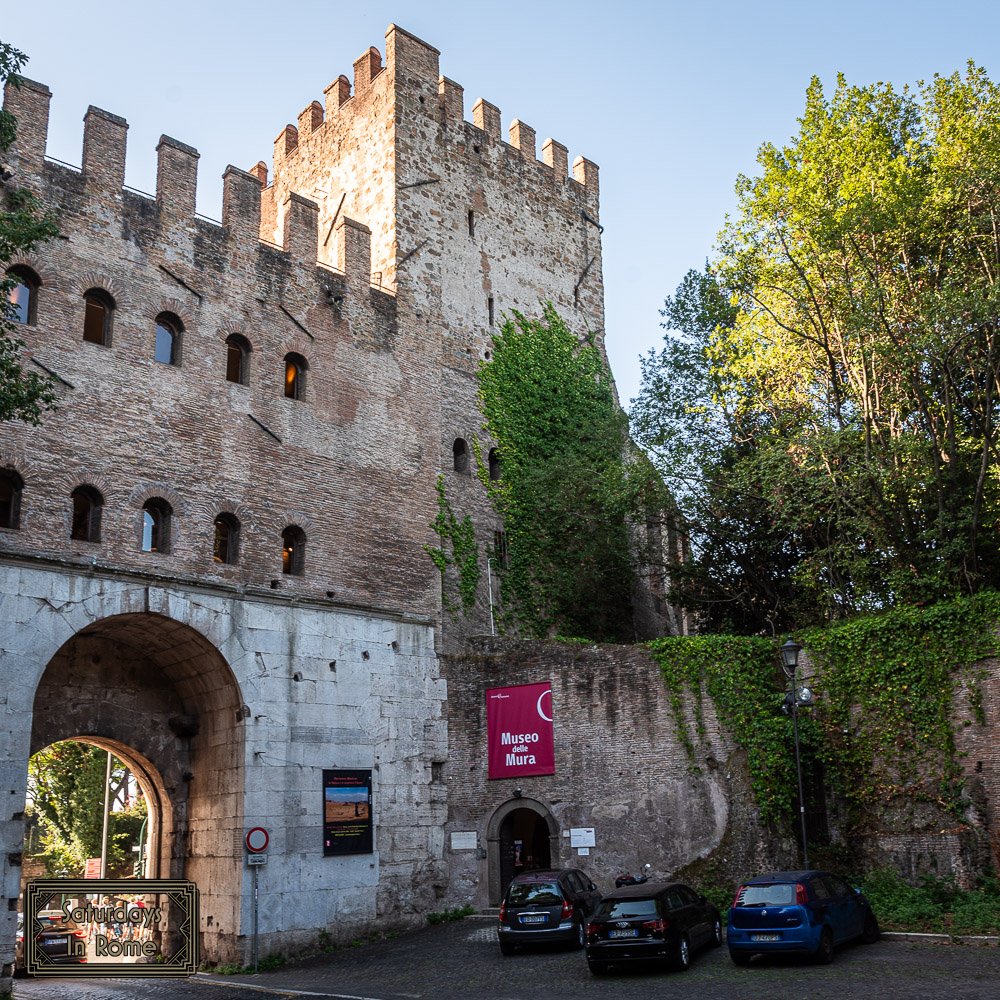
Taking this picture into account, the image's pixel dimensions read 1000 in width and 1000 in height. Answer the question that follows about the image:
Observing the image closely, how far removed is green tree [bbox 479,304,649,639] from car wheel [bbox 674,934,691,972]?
12.4m

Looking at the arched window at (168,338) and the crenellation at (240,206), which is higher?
the crenellation at (240,206)

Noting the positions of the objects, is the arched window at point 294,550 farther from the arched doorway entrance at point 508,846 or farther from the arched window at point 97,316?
the arched doorway entrance at point 508,846

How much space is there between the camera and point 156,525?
21.2 metres

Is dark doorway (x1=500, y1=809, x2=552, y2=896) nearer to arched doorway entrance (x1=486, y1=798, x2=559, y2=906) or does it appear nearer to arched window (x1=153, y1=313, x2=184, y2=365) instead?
arched doorway entrance (x1=486, y1=798, x2=559, y2=906)

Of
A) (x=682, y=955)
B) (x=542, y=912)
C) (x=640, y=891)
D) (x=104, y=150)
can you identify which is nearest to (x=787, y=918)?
(x=682, y=955)

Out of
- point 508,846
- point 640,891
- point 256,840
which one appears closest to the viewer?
point 640,891

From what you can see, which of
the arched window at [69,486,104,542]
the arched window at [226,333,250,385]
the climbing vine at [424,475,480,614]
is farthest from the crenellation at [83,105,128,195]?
the climbing vine at [424,475,480,614]

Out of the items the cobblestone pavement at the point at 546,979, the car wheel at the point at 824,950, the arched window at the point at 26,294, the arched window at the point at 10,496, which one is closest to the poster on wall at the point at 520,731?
the cobblestone pavement at the point at 546,979

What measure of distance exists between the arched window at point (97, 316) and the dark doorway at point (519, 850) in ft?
43.4

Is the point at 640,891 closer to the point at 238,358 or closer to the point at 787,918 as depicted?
the point at 787,918

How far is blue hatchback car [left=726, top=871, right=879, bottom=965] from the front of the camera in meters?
15.2

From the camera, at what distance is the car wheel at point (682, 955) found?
1576 centimetres

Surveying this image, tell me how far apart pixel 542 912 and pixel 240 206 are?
52.9 feet

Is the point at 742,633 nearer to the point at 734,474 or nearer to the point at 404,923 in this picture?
the point at 734,474
